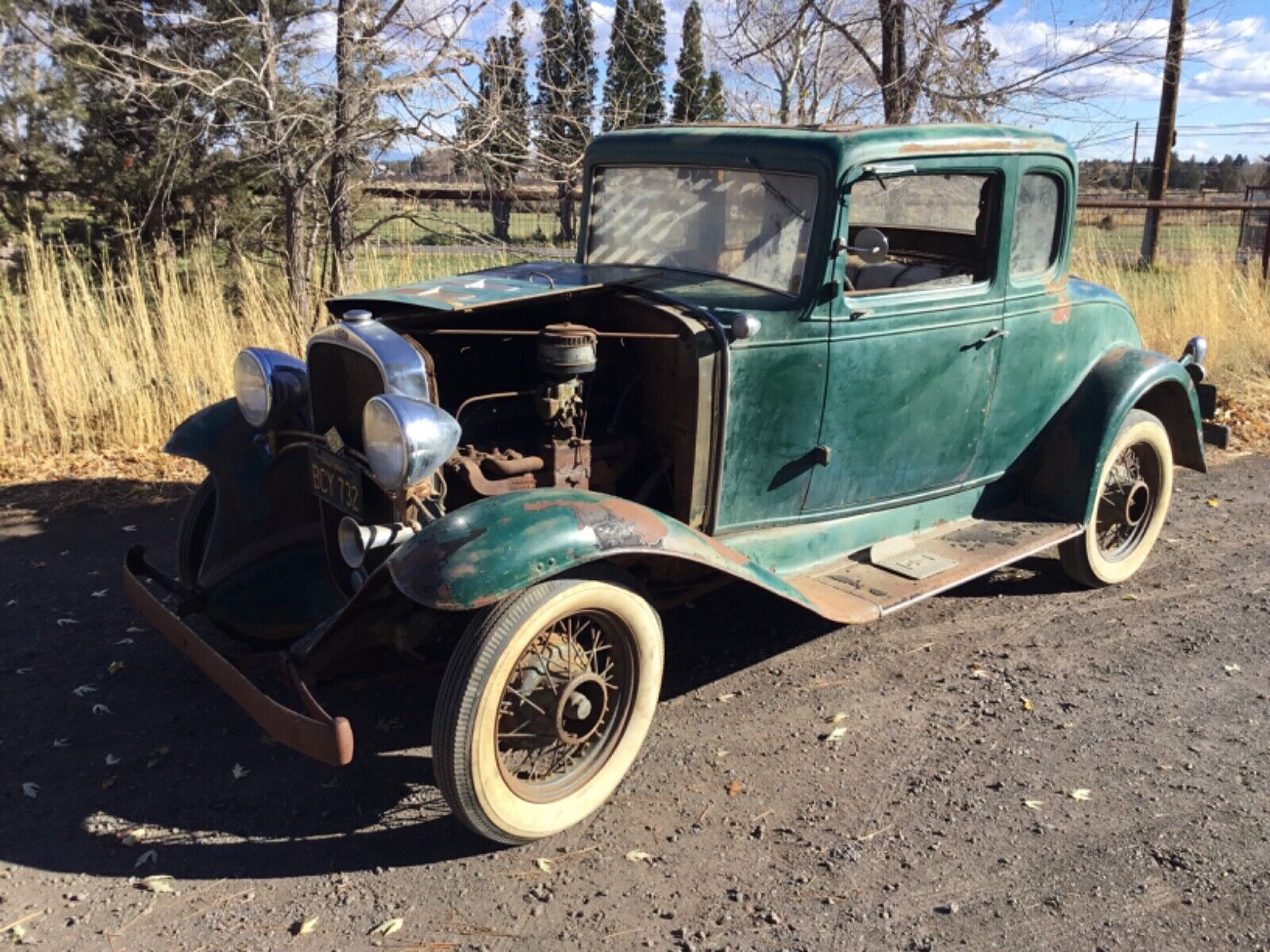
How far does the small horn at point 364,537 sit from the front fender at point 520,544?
0.22m

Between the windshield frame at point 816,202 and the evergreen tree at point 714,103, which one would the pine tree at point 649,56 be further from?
the windshield frame at point 816,202

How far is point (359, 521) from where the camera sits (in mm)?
3248

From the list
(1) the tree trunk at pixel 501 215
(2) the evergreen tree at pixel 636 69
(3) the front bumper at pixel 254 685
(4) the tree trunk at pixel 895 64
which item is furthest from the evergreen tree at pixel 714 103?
(3) the front bumper at pixel 254 685

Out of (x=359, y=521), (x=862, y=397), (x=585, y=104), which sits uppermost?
(x=585, y=104)

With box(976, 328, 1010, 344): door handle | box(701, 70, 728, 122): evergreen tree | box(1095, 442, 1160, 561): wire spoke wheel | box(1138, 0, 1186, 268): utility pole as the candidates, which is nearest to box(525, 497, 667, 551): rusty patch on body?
box(976, 328, 1010, 344): door handle

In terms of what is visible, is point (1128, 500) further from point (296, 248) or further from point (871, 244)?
point (296, 248)

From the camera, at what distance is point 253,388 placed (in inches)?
139

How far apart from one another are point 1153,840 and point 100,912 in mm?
2811

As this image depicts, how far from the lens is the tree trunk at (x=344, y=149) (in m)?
7.07

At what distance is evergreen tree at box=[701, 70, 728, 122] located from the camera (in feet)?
38.5

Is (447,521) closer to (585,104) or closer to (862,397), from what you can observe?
(862,397)

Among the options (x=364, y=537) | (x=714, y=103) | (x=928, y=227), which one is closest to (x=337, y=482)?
(x=364, y=537)

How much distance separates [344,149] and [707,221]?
4.22 meters

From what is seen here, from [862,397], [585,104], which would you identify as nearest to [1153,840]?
[862,397]
